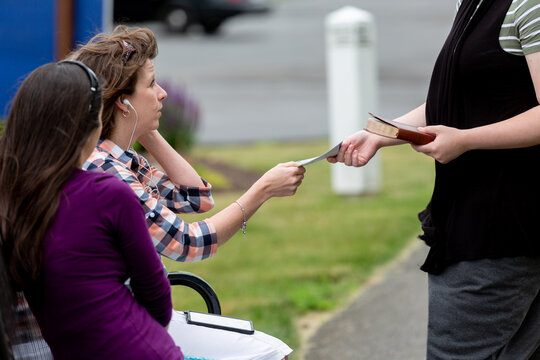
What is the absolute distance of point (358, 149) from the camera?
2.89m

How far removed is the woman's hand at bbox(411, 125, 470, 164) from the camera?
2.41m

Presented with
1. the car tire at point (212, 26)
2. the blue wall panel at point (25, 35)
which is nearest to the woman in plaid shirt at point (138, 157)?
the blue wall panel at point (25, 35)

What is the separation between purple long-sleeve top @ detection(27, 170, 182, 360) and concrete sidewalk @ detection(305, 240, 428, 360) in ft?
7.84

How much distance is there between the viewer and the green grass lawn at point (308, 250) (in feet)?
16.8

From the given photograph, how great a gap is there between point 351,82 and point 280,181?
16.8 ft

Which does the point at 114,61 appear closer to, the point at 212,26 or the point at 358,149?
the point at 358,149

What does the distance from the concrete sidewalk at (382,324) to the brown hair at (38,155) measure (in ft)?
8.40

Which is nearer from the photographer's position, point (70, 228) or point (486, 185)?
point (70, 228)

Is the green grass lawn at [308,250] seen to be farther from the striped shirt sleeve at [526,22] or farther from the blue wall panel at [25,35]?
the striped shirt sleeve at [526,22]

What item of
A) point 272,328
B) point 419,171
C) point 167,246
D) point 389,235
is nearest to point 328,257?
point 389,235

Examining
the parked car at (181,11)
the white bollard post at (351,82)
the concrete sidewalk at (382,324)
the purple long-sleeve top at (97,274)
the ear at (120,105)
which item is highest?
the ear at (120,105)

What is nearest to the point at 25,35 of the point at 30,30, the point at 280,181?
the point at 30,30

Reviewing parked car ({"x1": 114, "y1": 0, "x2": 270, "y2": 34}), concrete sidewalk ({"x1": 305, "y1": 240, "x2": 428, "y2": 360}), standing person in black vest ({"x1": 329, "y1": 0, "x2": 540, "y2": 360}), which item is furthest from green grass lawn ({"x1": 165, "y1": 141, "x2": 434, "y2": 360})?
parked car ({"x1": 114, "y1": 0, "x2": 270, "y2": 34})

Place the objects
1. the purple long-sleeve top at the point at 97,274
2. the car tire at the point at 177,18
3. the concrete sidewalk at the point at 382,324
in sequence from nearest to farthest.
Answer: the purple long-sleeve top at the point at 97,274, the concrete sidewalk at the point at 382,324, the car tire at the point at 177,18
